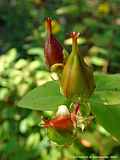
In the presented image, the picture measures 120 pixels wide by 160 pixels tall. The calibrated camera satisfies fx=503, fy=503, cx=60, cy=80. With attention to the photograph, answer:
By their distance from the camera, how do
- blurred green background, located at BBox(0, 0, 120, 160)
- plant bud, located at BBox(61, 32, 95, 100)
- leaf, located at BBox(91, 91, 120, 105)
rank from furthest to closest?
blurred green background, located at BBox(0, 0, 120, 160)
leaf, located at BBox(91, 91, 120, 105)
plant bud, located at BBox(61, 32, 95, 100)

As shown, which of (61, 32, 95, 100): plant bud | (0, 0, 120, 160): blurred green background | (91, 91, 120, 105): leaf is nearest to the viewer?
(61, 32, 95, 100): plant bud

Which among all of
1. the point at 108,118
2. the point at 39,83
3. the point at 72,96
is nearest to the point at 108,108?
the point at 108,118

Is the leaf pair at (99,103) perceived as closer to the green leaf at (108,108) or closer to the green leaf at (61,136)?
the green leaf at (108,108)

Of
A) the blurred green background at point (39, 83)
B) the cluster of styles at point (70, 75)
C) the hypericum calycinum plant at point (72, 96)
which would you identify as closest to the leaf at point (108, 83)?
the hypericum calycinum plant at point (72, 96)

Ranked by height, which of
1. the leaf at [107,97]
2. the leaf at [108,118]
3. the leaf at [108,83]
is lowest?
the leaf at [108,118]

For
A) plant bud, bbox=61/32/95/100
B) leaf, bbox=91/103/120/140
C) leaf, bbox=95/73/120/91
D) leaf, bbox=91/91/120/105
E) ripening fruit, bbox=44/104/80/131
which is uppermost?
plant bud, bbox=61/32/95/100

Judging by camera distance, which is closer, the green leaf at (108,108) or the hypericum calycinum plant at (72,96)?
the hypericum calycinum plant at (72,96)

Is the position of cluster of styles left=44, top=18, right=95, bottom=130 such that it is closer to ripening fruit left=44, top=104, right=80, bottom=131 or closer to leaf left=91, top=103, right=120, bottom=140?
ripening fruit left=44, top=104, right=80, bottom=131

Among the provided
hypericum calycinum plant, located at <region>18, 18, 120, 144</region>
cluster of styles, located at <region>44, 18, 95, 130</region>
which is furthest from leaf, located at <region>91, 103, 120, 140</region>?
cluster of styles, located at <region>44, 18, 95, 130</region>

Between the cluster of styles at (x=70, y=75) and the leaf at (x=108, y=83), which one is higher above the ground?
the cluster of styles at (x=70, y=75)
